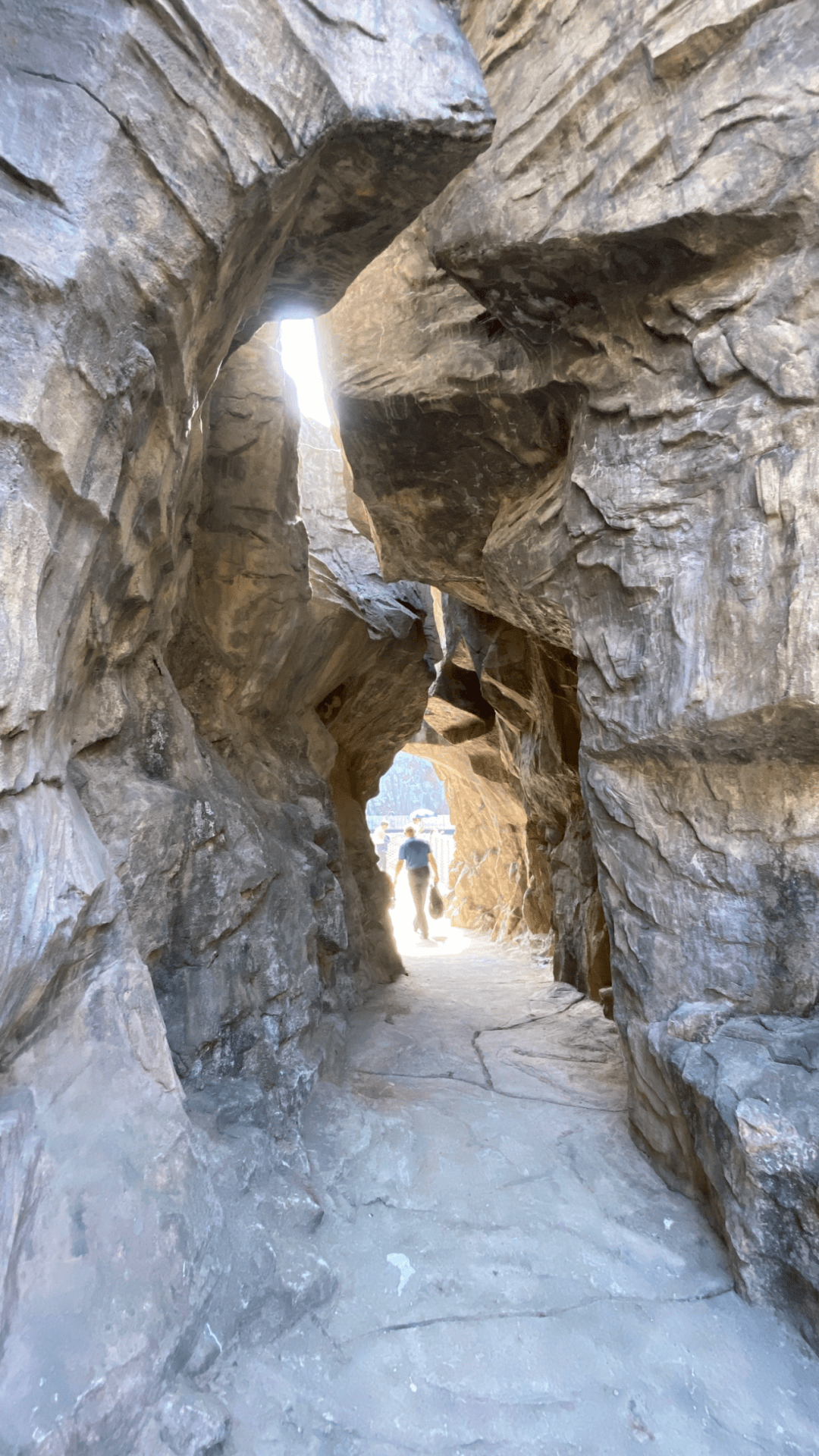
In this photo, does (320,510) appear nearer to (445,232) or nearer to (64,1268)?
(445,232)

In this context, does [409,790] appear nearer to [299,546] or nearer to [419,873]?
[419,873]

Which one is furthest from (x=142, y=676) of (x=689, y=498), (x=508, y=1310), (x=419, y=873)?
(x=419, y=873)

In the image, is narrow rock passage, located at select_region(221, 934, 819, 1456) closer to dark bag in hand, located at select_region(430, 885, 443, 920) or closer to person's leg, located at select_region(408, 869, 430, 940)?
person's leg, located at select_region(408, 869, 430, 940)

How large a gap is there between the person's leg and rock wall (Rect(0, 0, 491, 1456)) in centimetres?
837

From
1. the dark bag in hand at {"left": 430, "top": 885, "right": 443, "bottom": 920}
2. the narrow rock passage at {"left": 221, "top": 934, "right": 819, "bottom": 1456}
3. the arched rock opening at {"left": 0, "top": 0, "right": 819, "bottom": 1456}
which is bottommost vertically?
the narrow rock passage at {"left": 221, "top": 934, "right": 819, "bottom": 1456}

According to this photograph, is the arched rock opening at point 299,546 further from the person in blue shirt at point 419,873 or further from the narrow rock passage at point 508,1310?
the person in blue shirt at point 419,873

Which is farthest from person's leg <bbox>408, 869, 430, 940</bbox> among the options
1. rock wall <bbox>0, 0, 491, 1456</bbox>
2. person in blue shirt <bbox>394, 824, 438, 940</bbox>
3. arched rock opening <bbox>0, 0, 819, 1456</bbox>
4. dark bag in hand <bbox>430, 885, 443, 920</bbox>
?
rock wall <bbox>0, 0, 491, 1456</bbox>

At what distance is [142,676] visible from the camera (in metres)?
3.84

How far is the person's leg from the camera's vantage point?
1269cm

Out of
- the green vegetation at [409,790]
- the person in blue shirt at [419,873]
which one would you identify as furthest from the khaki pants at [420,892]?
the green vegetation at [409,790]

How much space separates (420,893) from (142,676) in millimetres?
9703

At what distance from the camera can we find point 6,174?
89.2 inches

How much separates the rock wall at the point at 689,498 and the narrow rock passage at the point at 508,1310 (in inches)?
11.2

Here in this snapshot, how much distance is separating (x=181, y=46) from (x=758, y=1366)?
5196 mm
